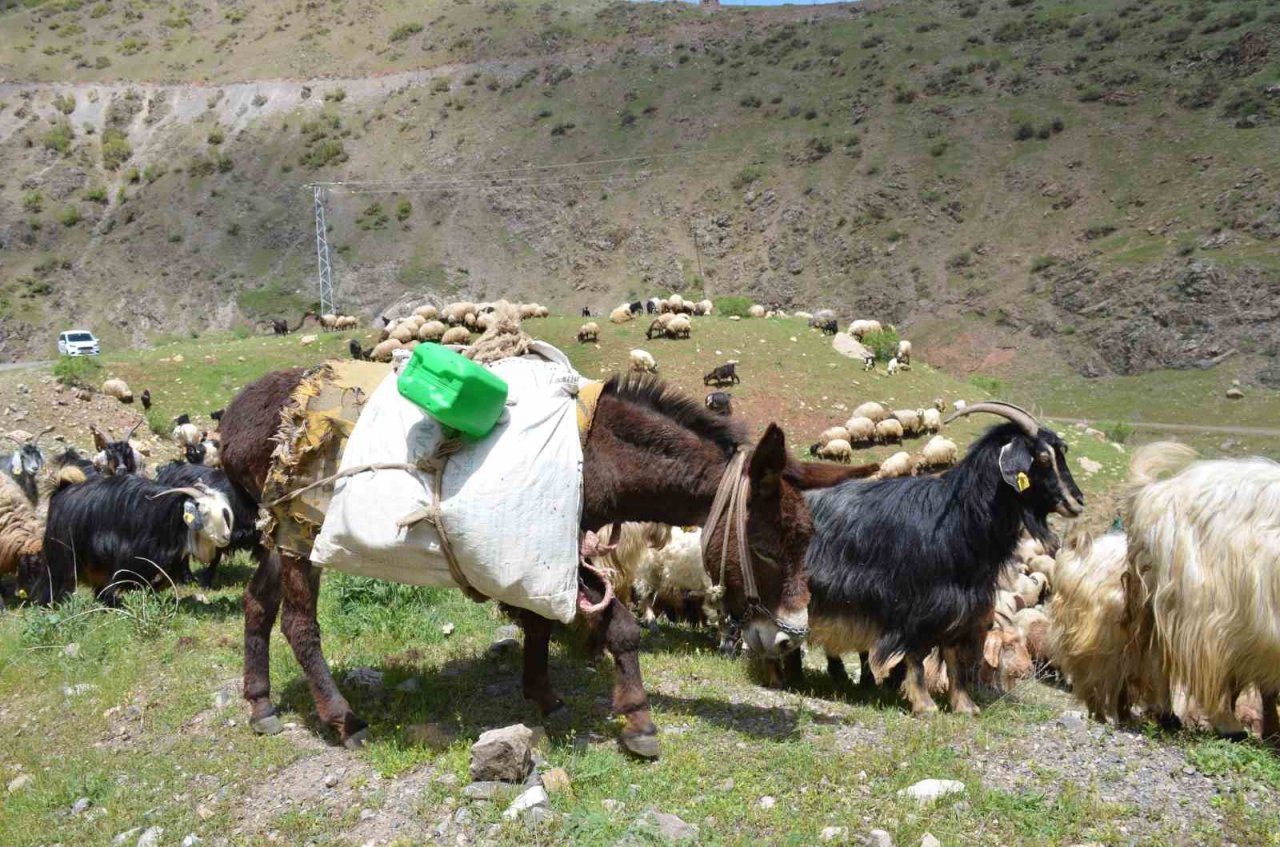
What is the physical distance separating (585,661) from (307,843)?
8.93 feet

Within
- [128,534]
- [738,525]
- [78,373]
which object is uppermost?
[738,525]

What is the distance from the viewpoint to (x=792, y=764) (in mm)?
4684

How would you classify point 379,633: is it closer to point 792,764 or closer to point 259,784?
point 259,784

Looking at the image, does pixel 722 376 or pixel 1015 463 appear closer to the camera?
pixel 1015 463

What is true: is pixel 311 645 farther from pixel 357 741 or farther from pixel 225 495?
pixel 225 495

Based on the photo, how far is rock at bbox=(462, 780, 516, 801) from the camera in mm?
4320

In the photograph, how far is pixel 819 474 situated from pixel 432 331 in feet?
58.8

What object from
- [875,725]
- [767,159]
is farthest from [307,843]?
[767,159]

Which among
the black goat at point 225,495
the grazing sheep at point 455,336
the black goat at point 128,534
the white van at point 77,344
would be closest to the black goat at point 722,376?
the grazing sheep at point 455,336

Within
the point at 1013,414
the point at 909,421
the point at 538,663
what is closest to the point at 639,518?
the point at 538,663

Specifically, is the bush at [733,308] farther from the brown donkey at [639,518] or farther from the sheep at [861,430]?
the brown donkey at [639,518]

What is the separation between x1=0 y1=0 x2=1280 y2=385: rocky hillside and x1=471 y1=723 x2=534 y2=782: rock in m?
32.3

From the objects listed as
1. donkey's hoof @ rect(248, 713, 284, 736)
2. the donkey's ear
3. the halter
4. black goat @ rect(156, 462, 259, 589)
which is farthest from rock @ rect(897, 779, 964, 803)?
black goat @ rect(156, 462, 259, 589)

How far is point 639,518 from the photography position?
5.31m
